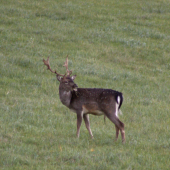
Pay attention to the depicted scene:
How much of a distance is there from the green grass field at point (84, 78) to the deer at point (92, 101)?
0.41m

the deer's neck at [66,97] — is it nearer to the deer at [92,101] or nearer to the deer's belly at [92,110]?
the deer at [92,101]

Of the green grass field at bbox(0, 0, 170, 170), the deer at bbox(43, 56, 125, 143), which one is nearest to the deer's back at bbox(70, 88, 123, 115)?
the deer at bbox(43, 56, 125, 143)

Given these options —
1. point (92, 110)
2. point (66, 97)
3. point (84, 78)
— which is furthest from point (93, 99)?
point (84, 78)

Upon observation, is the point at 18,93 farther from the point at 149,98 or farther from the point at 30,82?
the point at 149,98

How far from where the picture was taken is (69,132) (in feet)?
26.0

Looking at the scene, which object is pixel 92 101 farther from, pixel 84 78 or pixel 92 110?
pixel 84 78

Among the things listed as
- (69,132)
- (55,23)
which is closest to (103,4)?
(55,23)

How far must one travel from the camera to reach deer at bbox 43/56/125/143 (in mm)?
7559

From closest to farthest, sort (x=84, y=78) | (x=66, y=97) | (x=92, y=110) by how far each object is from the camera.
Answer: (x=92, y=110), (x=66, y=97), (x=84, y=78)

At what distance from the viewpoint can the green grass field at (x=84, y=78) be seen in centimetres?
635

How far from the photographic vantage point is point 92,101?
7785 millimetres

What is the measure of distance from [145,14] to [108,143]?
1546cm

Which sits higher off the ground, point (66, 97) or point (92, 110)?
point (66, 97)

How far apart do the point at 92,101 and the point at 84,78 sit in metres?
4.71
